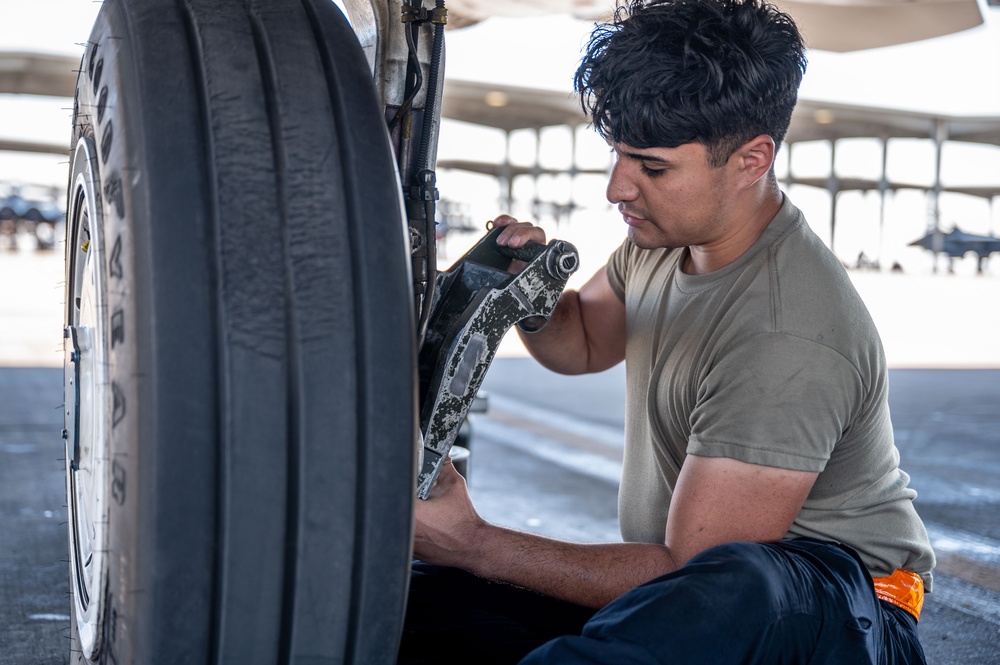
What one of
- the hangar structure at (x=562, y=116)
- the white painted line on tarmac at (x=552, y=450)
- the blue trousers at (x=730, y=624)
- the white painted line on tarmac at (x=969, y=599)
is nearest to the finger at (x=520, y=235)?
the blue trousers at (x=730, y=624)

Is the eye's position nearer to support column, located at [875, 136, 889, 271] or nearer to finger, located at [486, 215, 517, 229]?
finger, located at [486, 215, 517, 229]

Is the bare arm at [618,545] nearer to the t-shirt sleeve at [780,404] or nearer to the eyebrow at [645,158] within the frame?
the t-shirt sleeve at [780,404]

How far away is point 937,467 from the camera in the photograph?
413 cm

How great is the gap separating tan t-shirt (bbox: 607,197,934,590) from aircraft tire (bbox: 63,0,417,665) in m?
0.60

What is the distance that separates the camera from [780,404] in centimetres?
146

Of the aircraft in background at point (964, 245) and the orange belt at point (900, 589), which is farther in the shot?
the aircraft in background at point (964, 245)

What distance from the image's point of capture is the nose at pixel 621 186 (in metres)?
1.65

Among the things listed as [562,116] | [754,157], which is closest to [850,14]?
[754,157]

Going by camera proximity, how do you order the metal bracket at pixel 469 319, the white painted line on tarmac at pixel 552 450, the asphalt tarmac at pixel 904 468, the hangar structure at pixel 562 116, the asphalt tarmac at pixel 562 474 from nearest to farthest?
the metal bracket at pixel 469 319 < the asphalt tarmac at pixel 562 474 < the asphalt tarmac at pixel 904 468 < the white painted line on tarmac at pixel 552 450 < the hangar structure at pixel 562 116

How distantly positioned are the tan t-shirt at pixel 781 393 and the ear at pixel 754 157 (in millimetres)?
82

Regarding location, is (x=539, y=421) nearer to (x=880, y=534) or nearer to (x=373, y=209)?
(x=880, y=534)

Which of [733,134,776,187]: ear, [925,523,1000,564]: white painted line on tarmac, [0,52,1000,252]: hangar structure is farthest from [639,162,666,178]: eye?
[0,52,1000,252]: hangar structure

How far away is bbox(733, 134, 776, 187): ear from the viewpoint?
1.63 meters

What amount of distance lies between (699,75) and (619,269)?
61cm
